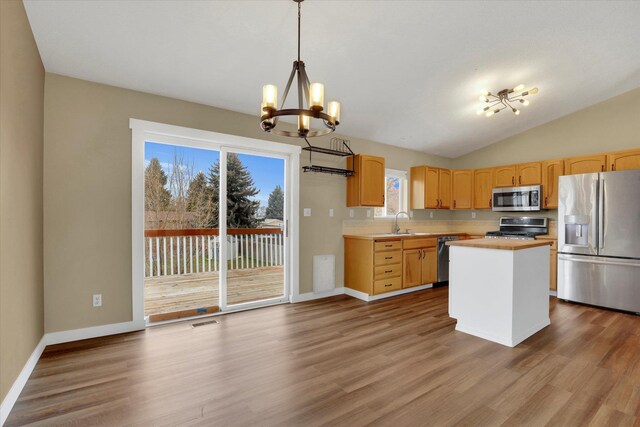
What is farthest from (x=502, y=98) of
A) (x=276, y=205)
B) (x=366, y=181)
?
(x=276, y=205)

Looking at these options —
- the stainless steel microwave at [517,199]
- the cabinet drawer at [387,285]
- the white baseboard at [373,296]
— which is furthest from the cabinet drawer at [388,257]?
the stainless steel microwave at [517,199]

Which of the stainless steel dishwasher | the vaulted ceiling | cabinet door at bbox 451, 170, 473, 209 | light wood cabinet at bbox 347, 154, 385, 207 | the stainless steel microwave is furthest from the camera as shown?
cabinet door at bbox 451, 170, 473, 209

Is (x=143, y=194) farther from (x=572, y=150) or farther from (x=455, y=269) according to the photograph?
(x=572, y=150)

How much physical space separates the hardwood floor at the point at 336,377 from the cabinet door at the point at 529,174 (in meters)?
2.41

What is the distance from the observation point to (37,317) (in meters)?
2.49

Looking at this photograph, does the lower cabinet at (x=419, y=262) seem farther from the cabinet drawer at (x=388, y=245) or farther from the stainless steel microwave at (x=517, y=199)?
the stainless steel microwave at (x=517, y=199)

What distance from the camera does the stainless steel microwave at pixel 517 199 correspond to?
4866 millimetres

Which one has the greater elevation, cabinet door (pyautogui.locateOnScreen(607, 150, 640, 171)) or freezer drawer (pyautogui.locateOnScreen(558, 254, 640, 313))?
cabinet door (pyautogui.locateOnScreen(607, 150, 640, 171))

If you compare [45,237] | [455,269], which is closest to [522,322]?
[455,269]

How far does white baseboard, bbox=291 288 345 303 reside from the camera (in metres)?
4.16

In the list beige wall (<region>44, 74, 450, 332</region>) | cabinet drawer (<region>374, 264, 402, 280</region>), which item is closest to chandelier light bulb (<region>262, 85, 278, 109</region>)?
beige wall (<region>44, 74, 450, 332</region>)

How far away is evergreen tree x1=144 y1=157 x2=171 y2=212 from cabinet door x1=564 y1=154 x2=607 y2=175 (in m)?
5.69

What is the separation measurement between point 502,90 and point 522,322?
9.70 ft

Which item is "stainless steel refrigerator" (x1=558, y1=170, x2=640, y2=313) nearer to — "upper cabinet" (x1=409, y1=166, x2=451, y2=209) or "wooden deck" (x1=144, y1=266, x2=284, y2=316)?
"upper cabinet" (x1=409, y1=166, x2=451, y2=209)
